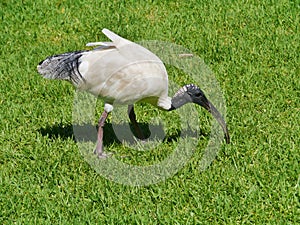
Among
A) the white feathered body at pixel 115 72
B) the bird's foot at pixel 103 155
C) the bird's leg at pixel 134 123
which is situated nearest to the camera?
the white feathered body at pixel 115 72

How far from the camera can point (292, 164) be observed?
516cm

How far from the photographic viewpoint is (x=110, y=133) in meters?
5.98

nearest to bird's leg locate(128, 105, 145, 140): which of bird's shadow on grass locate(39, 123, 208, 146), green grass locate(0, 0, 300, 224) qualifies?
bird's shadow on grass locate(39, 123, 208, 146)

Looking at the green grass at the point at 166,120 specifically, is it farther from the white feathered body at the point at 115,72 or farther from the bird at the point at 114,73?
the white feathered body at the point at 115,72

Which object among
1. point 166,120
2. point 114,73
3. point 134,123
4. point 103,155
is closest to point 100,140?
point 103,155

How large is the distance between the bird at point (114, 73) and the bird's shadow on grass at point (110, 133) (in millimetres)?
333

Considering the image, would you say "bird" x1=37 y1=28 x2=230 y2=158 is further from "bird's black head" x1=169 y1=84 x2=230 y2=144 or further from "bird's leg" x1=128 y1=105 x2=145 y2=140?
"bird's leg" x1=128 y1=105 x2=145 y2=140

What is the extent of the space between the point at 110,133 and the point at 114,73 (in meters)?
0.99

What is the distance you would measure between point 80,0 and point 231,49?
256 centimetres

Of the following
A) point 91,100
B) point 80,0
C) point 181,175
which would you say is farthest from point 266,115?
point 80,0

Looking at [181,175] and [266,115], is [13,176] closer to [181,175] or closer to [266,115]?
[181,175]

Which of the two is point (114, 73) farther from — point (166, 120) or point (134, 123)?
point (166, 120)

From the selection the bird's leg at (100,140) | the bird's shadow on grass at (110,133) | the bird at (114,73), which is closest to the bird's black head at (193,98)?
the bird at (114,73)

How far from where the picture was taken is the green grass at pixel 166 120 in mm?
4785
